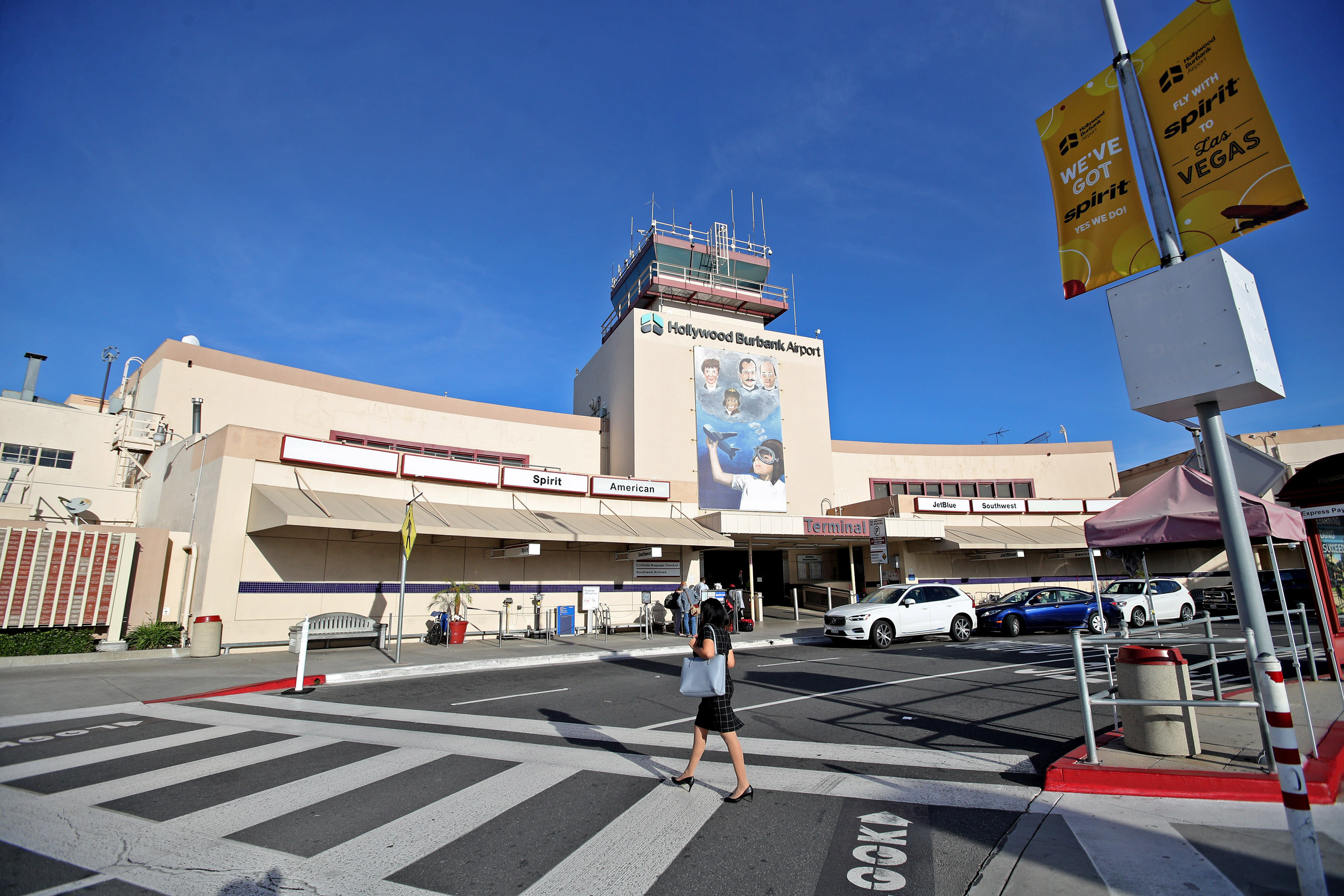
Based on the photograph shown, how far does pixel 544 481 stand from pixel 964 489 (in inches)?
947

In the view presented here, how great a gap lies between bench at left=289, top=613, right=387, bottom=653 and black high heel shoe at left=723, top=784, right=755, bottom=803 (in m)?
14.1

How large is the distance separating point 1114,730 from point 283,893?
751 centimetres

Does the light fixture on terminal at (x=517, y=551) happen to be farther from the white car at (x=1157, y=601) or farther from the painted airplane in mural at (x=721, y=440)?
the white car at (x=1157, y=601)

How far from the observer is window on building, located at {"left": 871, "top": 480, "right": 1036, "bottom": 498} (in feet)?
115

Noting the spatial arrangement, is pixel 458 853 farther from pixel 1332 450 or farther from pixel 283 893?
pixel 1332 450

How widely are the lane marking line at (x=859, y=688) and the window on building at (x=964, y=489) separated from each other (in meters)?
20.9

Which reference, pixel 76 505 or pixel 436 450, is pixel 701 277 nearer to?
pixel 436 450

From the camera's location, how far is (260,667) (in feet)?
47.2

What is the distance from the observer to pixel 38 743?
7.64 m

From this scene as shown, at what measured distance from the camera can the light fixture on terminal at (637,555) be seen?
75.6 ft

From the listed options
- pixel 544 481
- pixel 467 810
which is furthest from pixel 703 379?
pixel 467 810

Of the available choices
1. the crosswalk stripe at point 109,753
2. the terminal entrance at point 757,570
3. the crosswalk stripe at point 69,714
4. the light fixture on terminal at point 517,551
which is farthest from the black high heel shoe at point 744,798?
the terminal entrance at point 757,570

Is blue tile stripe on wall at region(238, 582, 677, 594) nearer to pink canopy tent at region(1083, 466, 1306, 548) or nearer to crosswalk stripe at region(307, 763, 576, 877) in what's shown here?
crosswalk stripe at region(307, 763, 576, 877)

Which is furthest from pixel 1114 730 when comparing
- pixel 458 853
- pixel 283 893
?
pixel 283 893
